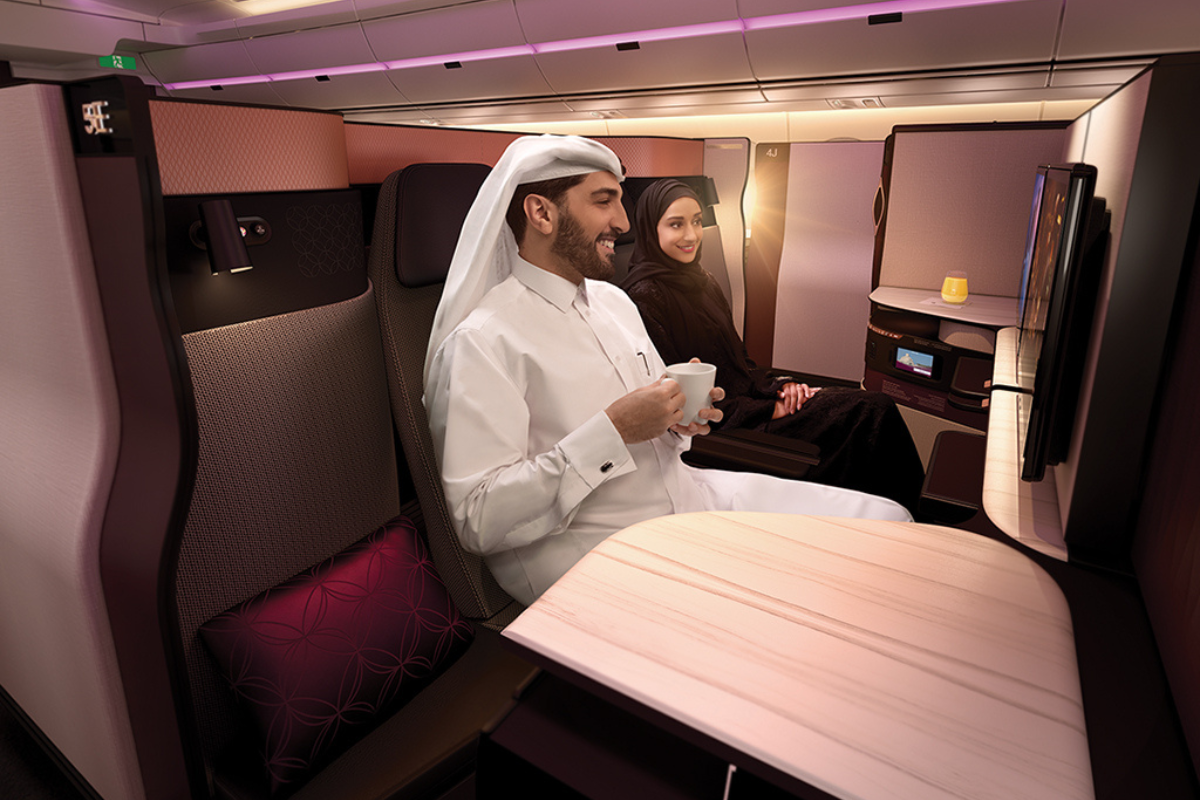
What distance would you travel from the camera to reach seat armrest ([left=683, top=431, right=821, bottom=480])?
1792mm

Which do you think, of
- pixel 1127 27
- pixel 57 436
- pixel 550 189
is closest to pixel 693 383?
pixel 550 189

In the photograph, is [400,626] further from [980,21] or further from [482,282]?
[980,21]

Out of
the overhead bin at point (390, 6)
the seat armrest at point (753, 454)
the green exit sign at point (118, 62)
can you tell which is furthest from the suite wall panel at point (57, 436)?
the green exit sign at point (118, 62)

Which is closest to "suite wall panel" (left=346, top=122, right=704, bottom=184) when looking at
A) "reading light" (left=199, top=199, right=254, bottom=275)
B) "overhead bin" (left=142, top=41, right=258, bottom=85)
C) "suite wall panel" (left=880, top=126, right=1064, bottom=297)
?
"reading light" (left=199, top=199, right=254, bottom=275)

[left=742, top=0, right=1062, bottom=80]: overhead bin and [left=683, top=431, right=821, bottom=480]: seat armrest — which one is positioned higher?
[left=742, top=0, right=1062, bottom=80]: overhead bin

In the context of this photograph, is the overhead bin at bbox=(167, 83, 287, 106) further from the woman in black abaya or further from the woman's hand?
the woman's hand

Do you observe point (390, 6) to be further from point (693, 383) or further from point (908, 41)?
point (693, 383)

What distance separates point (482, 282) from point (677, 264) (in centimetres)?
165

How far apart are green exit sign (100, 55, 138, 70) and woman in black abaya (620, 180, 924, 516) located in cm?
892

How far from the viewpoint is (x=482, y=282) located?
4.85ft

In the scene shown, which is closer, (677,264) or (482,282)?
(482,282)

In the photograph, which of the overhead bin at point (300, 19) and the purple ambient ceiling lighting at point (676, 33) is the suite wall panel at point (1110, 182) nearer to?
the purple ambient ceiling lighting at point (676, 33)

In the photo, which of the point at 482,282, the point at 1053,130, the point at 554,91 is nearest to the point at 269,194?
the point at 482,282

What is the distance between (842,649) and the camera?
69 centimetres
